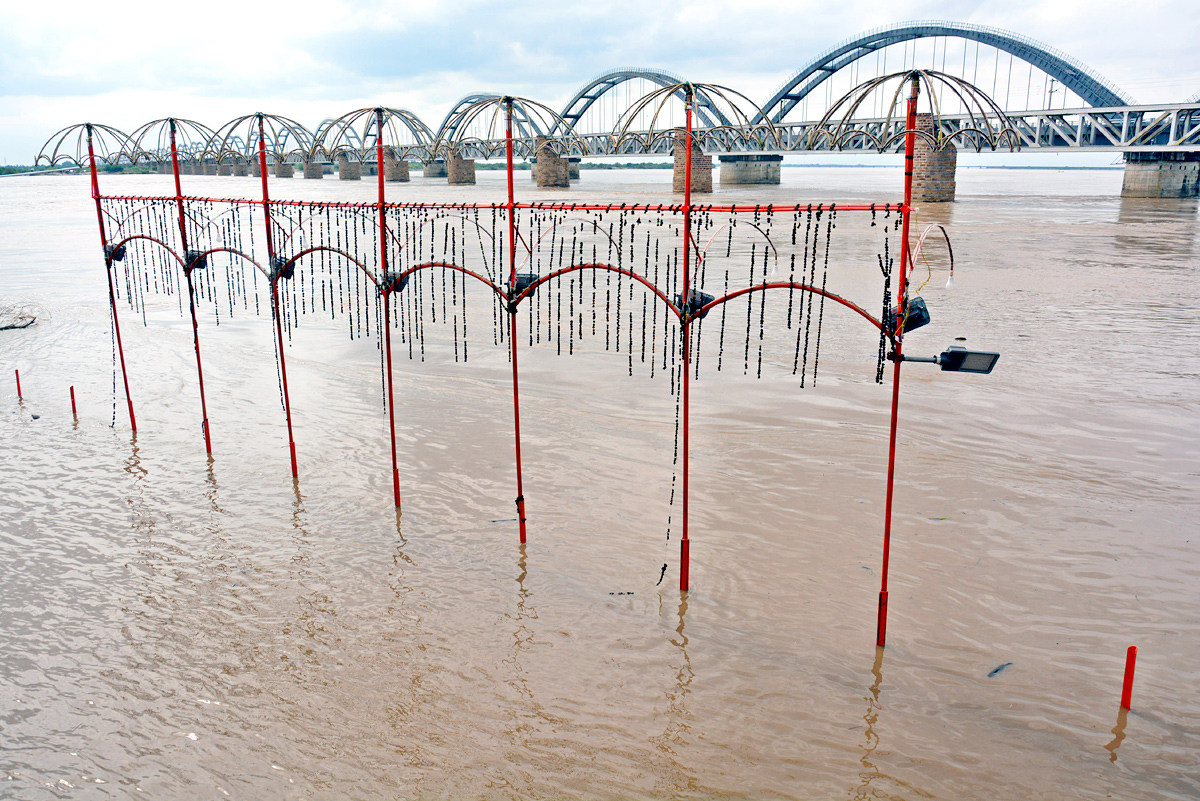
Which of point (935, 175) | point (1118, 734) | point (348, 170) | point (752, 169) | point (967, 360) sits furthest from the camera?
point (348, 170)

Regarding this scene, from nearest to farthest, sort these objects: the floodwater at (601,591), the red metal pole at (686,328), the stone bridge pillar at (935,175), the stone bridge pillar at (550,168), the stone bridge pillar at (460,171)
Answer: the floodwater at (601,591) → the red metal pole at (686,328) → the stone bridge pillar at (935,175) → the stone bridge pillar at (550,168) → the stone bridge pillar at (460,171)

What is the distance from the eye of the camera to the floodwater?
677 centimetres

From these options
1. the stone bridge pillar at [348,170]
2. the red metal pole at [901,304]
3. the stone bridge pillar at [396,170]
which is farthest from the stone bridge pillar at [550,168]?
the red metal pole at [901,304]

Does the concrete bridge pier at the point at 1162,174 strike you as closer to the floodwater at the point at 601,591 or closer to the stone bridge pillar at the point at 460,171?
the floodwater at the point at 601,591

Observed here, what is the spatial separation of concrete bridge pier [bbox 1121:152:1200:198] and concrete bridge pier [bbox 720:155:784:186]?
47.8 m

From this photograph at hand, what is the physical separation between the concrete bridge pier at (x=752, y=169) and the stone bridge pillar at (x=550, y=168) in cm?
2412

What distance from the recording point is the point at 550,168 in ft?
379

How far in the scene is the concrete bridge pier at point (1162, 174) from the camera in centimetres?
7338

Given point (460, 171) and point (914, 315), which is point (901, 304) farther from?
point (460, 171)

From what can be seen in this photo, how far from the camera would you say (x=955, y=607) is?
9.02 meters

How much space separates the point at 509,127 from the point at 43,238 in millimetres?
54734

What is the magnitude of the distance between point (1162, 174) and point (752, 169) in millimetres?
53149

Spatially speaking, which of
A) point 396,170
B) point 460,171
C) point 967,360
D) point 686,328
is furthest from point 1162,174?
point 396,170

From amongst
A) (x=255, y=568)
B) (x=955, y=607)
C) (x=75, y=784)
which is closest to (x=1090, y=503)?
(x=955, y=607)
